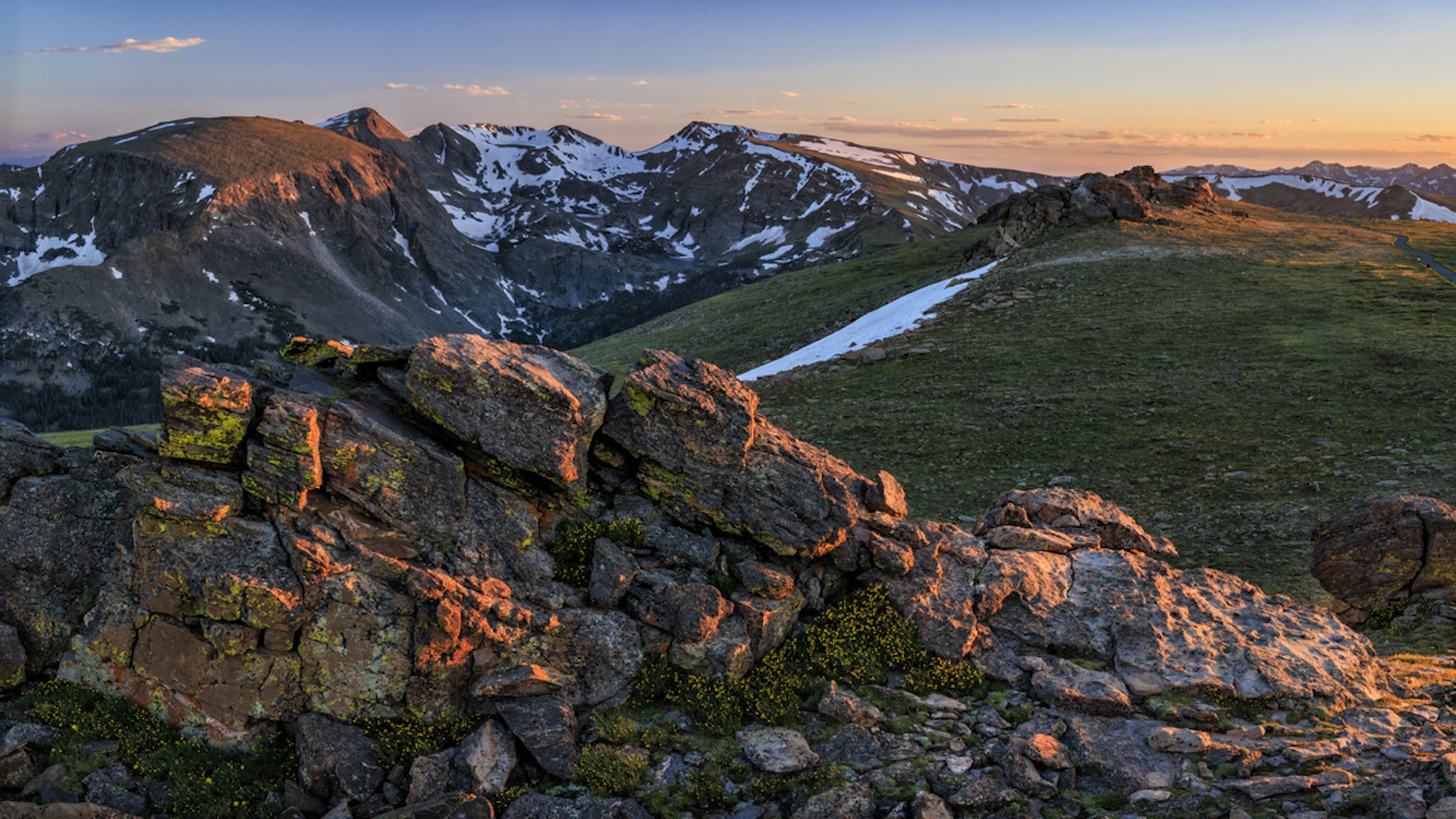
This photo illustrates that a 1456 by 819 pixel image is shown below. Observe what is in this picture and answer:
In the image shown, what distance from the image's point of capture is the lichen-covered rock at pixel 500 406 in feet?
63.8

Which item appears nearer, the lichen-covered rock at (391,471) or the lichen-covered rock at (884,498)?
the lichen-covered rock at (391,471)

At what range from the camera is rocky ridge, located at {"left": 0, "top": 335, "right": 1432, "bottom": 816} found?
16.3 meters

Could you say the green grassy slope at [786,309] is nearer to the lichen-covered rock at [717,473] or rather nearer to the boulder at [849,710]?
the lichen-covered rock at [717,473]

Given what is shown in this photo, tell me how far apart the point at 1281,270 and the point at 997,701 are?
6511cm

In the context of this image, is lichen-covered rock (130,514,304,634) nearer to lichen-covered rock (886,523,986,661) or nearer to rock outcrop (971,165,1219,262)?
lichen-covered rock (886,523,986,661)

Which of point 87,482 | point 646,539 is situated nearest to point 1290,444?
point 646,539

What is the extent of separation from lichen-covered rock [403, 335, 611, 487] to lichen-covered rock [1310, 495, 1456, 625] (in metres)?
22.8

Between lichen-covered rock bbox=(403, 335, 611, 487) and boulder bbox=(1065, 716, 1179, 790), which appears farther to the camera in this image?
lichen-covered rock bbox=(403, 335, 611, 487)

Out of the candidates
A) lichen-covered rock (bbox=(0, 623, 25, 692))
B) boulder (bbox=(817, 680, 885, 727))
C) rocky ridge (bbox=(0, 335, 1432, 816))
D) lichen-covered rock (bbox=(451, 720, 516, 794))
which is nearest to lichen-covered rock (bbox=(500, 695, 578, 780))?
rocky ridge (bbox=(0, 335, 1432, 816))

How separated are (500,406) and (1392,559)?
2590 centimetres

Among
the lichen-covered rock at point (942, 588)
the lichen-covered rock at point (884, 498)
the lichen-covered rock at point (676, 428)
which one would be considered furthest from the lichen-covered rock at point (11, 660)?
the lichen-covered rock at point (884, 498)

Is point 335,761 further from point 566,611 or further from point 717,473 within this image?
point 717,473

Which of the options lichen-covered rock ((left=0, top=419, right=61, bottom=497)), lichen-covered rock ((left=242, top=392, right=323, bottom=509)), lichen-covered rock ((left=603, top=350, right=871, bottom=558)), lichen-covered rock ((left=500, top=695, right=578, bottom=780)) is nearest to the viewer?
lichen-covered rock ((left=500, top=695, right=578, bottom=780))

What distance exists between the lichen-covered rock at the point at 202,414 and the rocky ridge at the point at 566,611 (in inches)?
2.6
